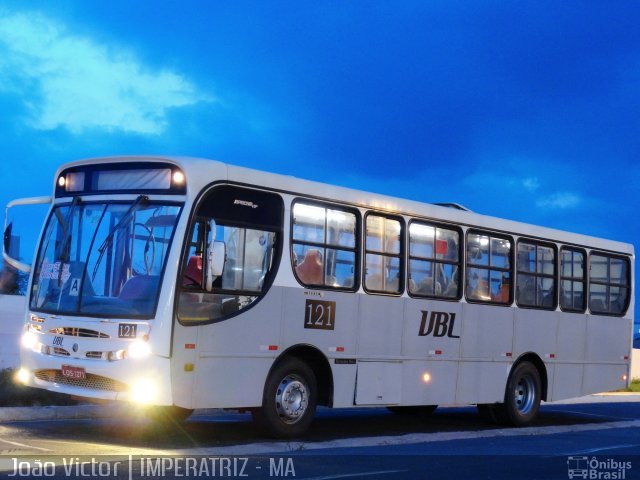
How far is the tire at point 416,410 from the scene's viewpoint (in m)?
18.7

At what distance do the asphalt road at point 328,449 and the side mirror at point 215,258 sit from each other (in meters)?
2.01

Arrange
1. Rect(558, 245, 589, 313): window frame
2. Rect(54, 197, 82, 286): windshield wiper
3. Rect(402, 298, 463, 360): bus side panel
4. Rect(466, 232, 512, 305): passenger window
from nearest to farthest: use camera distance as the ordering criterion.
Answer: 1. Rect(54, 197, 82, 286): windshield wiper
2. Rect(402, 298, 463, 360): bus side panel
3. Rect(466, 232, 512, 305): passenger window
4. Rect(558, 245, 589, 313): window frame

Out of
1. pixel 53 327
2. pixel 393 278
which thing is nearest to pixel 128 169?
pixel 53 327

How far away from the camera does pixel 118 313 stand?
12.0 m

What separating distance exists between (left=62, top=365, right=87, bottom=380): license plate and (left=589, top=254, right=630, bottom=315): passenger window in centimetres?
1078

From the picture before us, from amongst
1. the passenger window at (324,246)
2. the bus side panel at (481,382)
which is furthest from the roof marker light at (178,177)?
the bus side panel at (481,382)

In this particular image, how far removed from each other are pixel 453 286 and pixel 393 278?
161 cm

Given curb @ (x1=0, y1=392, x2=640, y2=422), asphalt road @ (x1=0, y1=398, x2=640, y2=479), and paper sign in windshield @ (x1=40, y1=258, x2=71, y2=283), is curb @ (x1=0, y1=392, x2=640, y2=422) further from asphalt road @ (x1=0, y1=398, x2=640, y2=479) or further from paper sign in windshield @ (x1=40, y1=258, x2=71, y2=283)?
paper sign in windshield @ (x1=40, y1=258, x2=71, y2=283)

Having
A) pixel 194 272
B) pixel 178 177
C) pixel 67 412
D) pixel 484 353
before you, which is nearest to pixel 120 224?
pixel 178 177

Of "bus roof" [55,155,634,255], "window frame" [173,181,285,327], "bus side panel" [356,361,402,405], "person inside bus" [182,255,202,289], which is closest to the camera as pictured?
"window frame" [173,181,285,327]

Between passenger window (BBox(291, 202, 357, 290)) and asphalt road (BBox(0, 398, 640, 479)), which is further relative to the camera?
passenger window (BBox(291, 202, 357, 290))

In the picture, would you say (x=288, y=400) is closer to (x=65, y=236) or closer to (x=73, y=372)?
(x=73, y=372)

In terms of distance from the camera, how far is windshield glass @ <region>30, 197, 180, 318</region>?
1200 cm

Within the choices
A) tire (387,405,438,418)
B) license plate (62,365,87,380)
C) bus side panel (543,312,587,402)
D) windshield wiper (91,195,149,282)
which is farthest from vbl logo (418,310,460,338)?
license plate (62,365,87,380)
